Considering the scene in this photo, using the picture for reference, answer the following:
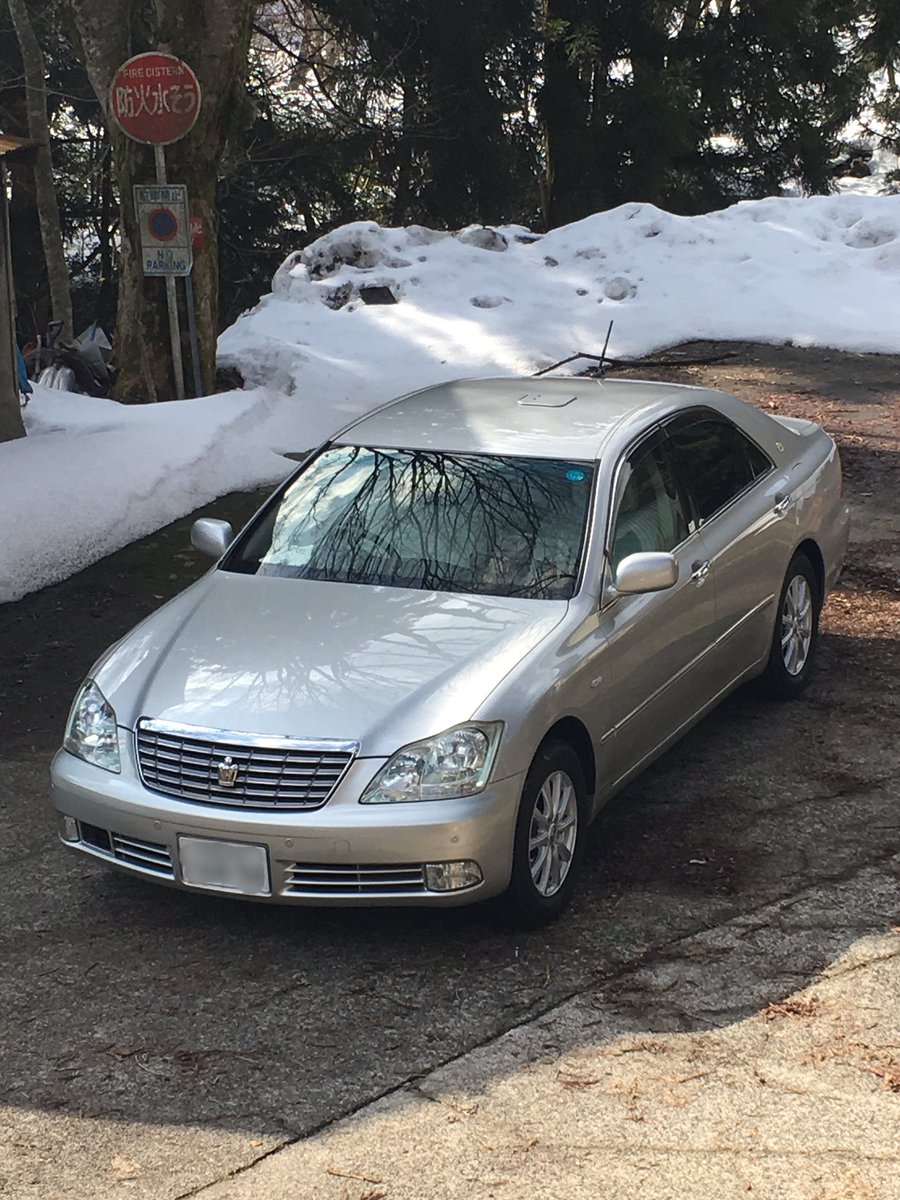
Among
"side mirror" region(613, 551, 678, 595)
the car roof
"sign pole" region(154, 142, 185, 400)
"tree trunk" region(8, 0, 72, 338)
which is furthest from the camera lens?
"tree trunk" region(8, 0, 72, 338)

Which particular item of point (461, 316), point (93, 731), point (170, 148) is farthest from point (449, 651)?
point (461, 316)

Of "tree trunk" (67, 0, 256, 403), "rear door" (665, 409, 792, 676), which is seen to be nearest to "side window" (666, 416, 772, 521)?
"rear door" (665, 409, 792, 676)

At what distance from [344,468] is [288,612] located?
3.27ft

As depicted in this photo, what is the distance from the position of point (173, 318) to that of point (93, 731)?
8733 mm

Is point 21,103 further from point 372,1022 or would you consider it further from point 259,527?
point 372,1022

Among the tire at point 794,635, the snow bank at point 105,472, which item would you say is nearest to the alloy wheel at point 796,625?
the tire at point 794,635

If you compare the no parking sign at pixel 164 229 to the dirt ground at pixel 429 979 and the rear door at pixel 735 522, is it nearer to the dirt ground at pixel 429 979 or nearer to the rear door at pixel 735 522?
the dirt ground at pixel 429 979

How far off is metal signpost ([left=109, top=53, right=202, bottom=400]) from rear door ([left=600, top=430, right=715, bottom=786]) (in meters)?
7.57

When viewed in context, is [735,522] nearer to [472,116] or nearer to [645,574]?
[645,574]

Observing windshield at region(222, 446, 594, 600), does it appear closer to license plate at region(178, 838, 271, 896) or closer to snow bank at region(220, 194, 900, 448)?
license plate at region(178, 838, 271, 896)

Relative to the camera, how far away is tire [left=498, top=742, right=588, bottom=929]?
15.7ft

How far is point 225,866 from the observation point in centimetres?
471

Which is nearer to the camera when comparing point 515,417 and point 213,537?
point 213,537

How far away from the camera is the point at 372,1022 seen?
4.42 meters
